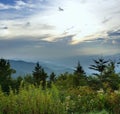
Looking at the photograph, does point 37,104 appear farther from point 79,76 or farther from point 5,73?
point 79,76

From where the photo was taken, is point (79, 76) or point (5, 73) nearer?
point (5, 73)

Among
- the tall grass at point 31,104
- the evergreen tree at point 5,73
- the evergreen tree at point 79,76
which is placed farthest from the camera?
the evergreen tree at point 79,76

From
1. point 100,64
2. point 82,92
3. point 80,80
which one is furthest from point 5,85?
point 82,92

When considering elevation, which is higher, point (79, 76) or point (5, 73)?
point (5, 73)

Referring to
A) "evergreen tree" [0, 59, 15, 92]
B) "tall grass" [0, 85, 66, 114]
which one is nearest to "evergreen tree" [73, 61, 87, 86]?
"evergreen tree" [0, 59, 15, 92]

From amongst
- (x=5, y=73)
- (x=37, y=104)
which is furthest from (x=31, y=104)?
(x=5, y=73)

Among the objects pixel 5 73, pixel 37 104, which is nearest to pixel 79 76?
pixel 5 73

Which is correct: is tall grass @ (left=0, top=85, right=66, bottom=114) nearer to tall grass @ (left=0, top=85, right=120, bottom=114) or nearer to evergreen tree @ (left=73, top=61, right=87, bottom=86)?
tall grass @ (left=0, top=85, right=120, bottom=114)

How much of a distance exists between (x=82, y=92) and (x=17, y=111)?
16.1 ft

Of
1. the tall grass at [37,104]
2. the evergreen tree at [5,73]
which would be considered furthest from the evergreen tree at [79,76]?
the tall grass at [37,104]

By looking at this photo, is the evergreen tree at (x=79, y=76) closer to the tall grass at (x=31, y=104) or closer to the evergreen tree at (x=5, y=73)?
the evergreen tree at (x=5, y=73)

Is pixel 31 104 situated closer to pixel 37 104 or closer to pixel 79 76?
pixel 37 104

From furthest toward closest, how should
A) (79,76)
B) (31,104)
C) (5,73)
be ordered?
(79,76)
(5,73)
(31,104)

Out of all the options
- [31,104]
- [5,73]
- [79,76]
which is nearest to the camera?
[31,104]
